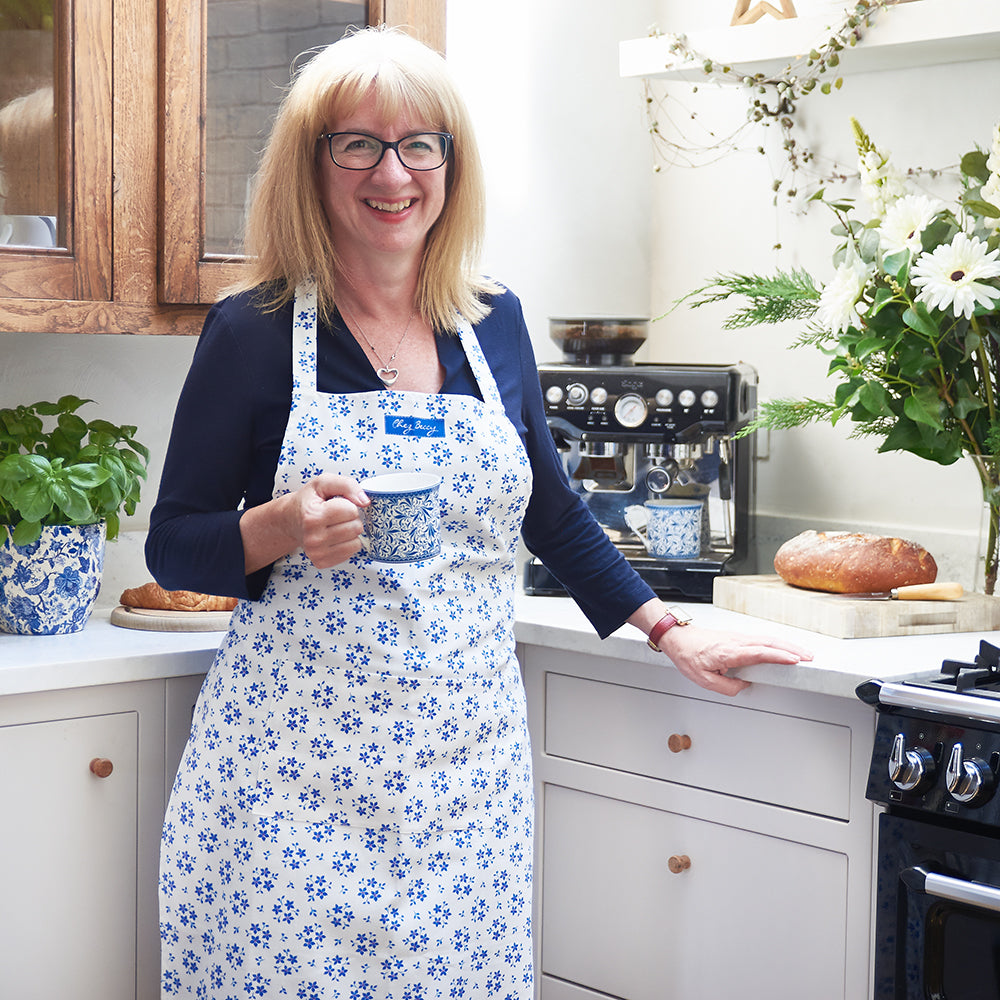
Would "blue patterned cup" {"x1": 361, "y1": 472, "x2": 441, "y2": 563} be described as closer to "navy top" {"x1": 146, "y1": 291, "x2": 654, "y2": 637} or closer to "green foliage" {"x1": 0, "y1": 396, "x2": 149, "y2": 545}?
"navy top" {"x1": 146, "y1": 291, "x2": 654, "y2": 637}

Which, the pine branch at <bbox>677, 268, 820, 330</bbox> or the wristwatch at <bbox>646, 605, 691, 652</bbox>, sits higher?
the pine branch at <bbox>677, 268, 820, 330</bbox>

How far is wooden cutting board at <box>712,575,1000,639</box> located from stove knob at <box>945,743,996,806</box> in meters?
0.38

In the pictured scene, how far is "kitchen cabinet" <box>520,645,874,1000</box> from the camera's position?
1679 mm

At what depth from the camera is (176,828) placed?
1611 mm

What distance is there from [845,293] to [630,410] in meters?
0.47

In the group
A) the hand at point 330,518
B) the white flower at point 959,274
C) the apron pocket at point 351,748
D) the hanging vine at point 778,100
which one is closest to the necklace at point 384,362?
the hand at point 330,518

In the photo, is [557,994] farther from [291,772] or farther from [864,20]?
[864,20]

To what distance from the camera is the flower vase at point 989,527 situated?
1915mm

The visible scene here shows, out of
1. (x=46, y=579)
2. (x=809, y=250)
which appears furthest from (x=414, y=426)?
(x=809, y=250)

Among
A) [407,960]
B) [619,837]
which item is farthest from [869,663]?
[407,960]

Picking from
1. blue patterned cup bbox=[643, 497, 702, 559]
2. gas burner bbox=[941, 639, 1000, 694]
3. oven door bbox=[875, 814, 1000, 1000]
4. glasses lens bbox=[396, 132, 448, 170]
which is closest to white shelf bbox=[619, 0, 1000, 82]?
blue patterned cup bbox=[643, 497, 702, 559]

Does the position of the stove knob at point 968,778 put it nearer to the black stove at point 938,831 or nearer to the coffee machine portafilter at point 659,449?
the black stove at point 938,831

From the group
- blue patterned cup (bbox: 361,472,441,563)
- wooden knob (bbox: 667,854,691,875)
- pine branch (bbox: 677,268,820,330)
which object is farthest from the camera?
pine branch (bbox: 677,268,820,330)

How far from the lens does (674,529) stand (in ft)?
7.38
